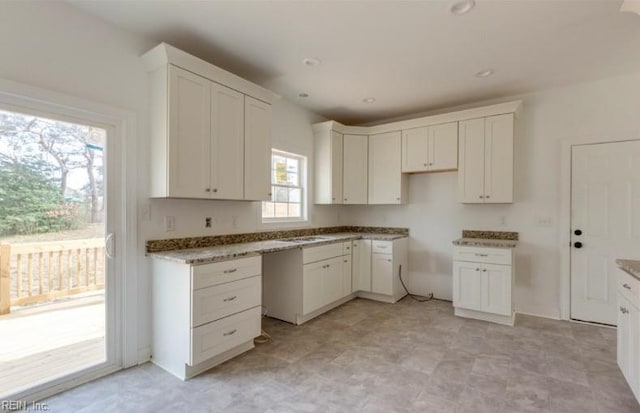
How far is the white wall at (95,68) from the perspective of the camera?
198cm

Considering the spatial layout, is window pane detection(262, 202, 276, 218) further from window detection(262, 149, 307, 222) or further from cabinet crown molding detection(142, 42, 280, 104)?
cabinet crown molding detection(142, 42, 280, 104)

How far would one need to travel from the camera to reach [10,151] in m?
2.01

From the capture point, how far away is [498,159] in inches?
145

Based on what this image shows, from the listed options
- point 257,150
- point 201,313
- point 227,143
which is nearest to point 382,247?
point 257,150

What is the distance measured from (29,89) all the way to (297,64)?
6.65 feet

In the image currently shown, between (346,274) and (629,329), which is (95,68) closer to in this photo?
(346,274)

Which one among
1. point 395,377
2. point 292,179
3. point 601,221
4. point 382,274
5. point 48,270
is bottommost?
point 395,377

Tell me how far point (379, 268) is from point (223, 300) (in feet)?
7.70

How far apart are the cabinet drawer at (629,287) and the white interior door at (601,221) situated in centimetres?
159

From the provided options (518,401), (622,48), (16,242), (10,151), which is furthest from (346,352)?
(622,48)

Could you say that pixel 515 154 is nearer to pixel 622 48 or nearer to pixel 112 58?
pixel 622 48

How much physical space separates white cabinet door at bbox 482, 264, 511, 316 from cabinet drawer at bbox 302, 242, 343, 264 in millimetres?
1678

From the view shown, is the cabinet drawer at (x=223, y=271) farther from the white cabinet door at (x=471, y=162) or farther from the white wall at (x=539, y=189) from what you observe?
the white wall at (x=539, y=189)

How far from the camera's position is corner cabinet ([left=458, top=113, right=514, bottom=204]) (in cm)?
362
